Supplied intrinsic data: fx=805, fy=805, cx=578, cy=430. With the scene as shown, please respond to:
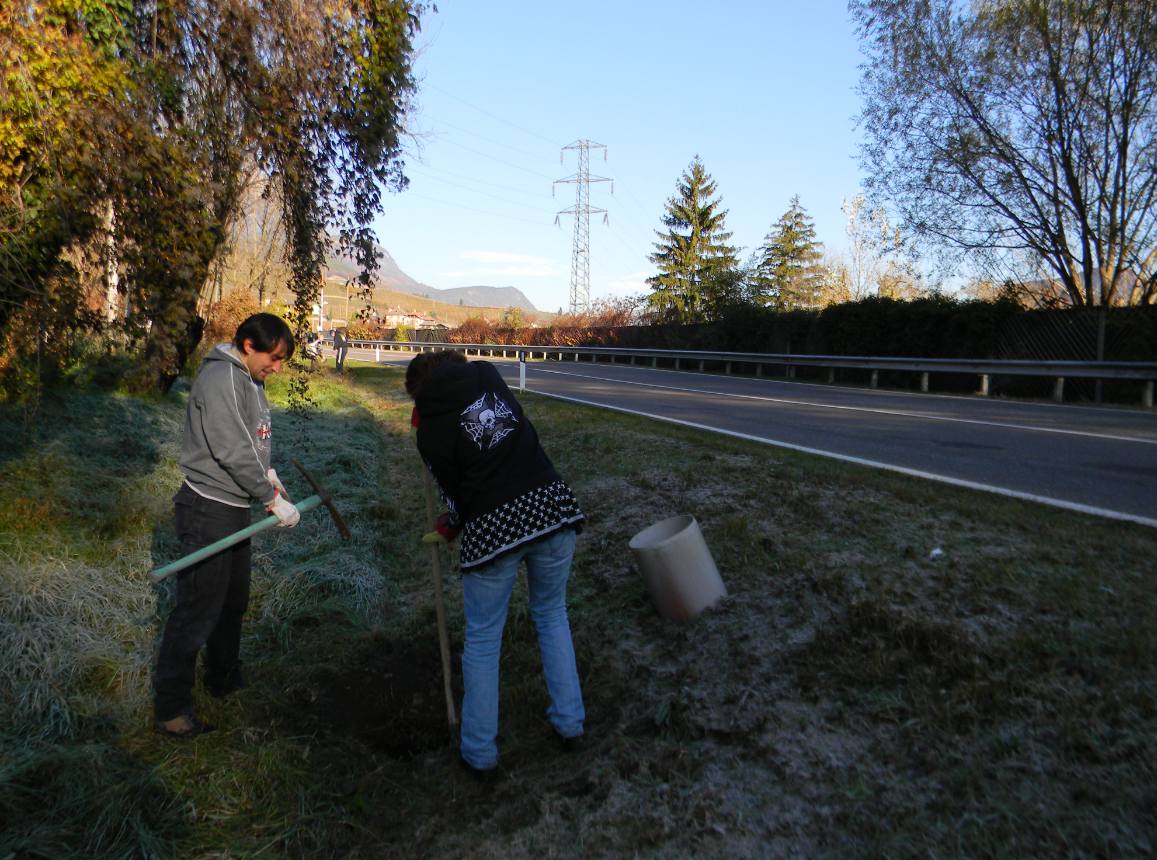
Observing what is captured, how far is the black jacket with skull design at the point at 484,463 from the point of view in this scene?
3.35 m

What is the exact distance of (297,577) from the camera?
17.7 feet

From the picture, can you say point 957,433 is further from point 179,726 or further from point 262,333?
point 179,726

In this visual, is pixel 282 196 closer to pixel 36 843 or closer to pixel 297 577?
pixel 297 577

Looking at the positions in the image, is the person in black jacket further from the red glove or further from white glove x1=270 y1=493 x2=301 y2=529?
white glove x1=270 y1=493 x2=301 y2=529

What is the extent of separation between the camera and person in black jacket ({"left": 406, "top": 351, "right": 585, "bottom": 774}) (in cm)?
336

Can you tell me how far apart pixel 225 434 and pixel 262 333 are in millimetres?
474

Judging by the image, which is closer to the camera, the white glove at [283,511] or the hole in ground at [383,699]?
the white glove at [283,511]

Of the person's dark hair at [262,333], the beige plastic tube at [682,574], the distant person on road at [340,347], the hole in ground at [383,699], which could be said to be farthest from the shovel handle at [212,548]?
the distant person on road at [340,347]

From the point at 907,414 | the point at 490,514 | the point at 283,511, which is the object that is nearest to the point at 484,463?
the point at 490,514

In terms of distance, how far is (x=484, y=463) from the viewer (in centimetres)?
338

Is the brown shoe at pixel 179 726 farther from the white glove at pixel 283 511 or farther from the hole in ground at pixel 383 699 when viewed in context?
the white glove at pixel 283 511

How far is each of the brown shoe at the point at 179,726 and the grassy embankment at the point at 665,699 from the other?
58mm

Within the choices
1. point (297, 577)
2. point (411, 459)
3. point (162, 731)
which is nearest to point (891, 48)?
point (411, 459)

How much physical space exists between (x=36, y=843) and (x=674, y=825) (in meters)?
2.23
